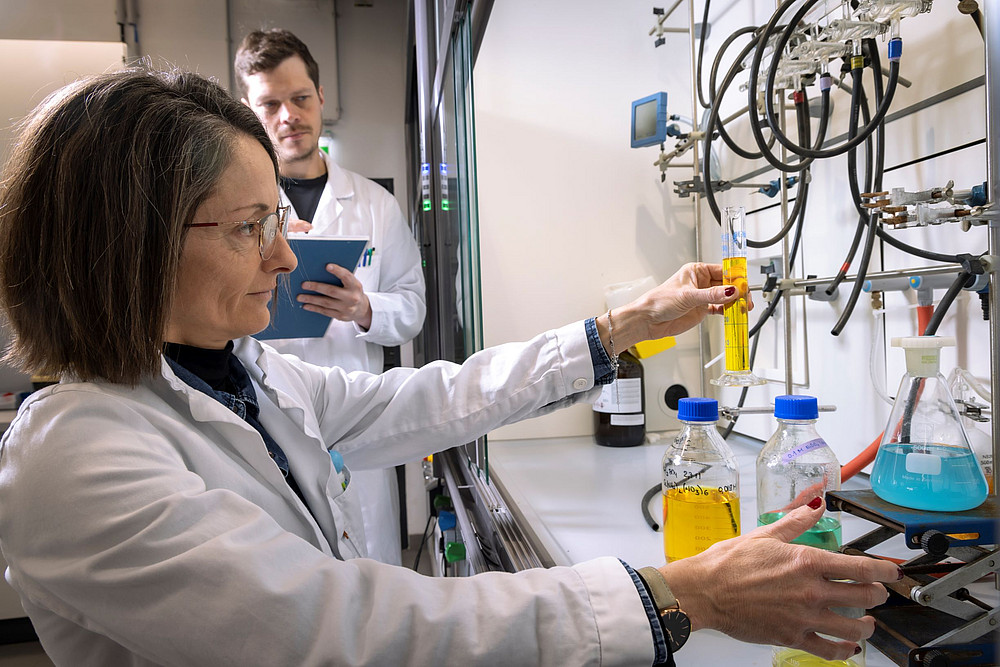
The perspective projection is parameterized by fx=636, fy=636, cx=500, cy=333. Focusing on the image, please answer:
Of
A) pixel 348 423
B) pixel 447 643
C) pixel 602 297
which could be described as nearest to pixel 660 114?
pixel 602 297

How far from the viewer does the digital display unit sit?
152 centimetres

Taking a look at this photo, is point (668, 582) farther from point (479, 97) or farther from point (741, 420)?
point (479, 97)

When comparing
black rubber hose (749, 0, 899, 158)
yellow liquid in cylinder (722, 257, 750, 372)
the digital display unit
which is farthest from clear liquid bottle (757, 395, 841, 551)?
the digital display unit

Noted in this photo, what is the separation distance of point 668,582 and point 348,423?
0.71m

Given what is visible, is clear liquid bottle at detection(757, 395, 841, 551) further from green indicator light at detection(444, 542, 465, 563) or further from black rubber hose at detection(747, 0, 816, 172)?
green indicator light at detection(444, 542, 465, 563)

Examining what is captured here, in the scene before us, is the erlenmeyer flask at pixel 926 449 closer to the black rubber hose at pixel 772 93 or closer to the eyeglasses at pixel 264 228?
the black rubber hose at pixel 772 93

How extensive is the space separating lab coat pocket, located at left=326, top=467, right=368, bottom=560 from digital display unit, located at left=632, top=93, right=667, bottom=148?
1.07m

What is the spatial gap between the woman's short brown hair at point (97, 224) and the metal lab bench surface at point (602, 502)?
0.58m

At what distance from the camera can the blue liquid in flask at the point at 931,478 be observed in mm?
573

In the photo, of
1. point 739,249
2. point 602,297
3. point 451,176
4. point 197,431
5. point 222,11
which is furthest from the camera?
point 222,11

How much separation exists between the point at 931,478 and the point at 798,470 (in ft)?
0.62

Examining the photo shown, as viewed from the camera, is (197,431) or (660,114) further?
(660,114)

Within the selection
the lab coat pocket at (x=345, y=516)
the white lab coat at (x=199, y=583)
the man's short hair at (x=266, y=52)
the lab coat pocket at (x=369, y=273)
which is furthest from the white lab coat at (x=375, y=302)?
the white lab coat at (x=199, y=583)

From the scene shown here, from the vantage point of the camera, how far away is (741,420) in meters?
1.67
